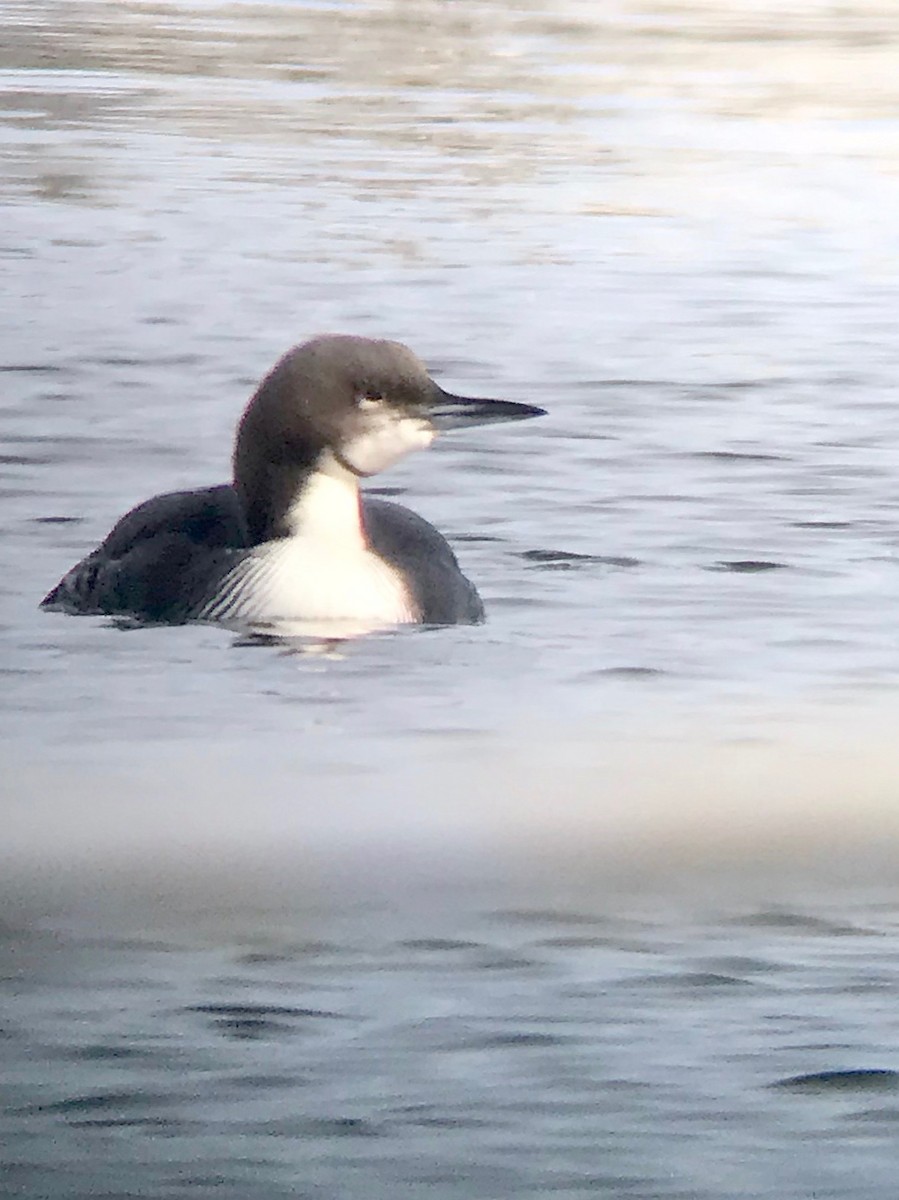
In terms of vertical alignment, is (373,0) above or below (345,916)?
above

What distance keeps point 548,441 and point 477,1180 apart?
123cm

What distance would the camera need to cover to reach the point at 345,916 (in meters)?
1.65

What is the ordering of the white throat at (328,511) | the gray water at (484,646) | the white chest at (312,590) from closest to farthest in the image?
the gray water at (484,646)
the white chest at (312,590)
the white throat at (328,511)

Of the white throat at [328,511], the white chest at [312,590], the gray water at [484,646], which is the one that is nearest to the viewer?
the gray water at [484,646]

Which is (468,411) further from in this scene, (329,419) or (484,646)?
(484,646)

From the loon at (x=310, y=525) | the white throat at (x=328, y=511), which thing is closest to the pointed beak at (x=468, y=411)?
the loon at (x=310, y=525)

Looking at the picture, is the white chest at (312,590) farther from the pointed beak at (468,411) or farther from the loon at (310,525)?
the pointed beak at (468,411)

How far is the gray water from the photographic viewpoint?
4.90 ft

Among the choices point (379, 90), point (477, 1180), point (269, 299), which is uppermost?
point (379, 90)

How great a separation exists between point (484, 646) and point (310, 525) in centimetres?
26

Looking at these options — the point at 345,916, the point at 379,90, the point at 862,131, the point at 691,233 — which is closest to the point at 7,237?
the point at 379,90

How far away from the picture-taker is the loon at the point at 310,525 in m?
2.23

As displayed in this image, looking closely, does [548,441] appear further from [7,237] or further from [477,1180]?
[477,1180]

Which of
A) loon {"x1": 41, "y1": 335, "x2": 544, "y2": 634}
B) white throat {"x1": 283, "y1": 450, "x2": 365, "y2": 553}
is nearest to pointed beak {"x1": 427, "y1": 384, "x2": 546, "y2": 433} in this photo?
loon {"x1": 41, "y1": 335, "x2": 544, "y2": 634}
